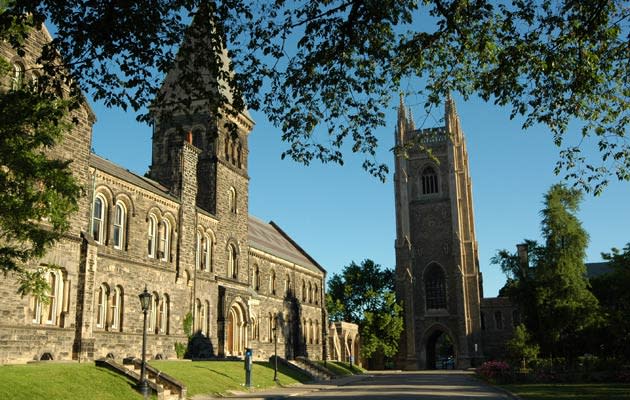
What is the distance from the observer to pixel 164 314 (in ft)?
96.8

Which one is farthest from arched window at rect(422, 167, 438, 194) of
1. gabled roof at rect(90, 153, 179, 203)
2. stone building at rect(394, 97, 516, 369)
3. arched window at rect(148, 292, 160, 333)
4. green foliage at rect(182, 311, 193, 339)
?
arched window at rect(148, 292, 160, 333)

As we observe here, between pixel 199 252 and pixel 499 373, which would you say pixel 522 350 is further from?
pixel 199 252

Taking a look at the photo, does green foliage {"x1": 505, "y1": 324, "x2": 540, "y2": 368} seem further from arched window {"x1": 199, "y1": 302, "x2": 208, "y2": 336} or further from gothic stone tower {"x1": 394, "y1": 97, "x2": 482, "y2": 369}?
gothic stone tower {"x1": 394, "y1": 97, "x2": 482, "y2": 369}

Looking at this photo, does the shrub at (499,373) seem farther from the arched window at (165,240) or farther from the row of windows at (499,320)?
the row of windows at (499,320)

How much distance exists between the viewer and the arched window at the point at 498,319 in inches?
2723

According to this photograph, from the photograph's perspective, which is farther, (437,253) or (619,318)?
(437,253)

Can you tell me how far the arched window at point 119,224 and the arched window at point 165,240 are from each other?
284 cm

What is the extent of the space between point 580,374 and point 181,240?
2310cm

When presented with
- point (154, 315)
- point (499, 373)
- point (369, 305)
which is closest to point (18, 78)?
point (154, 315)

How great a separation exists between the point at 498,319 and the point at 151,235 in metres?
50.8

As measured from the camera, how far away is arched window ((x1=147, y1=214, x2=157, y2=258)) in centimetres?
2925

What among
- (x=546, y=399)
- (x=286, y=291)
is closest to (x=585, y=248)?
(x=286, y=291)

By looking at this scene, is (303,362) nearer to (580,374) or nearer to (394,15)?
(580,374)

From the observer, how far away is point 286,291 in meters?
48.9
